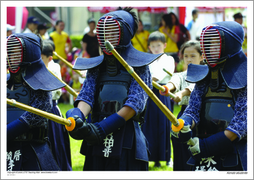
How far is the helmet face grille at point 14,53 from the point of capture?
3375 mm

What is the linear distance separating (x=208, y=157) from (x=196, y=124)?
0.29 meters

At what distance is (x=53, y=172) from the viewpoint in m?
3.39

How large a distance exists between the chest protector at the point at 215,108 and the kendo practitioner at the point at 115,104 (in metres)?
0.53

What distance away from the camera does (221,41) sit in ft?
9.68

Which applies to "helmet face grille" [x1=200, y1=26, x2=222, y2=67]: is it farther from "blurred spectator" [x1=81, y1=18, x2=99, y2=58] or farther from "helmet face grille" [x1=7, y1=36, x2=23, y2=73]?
"blurred spectator" [x1=81, y1=18, x2=99, y2=58]

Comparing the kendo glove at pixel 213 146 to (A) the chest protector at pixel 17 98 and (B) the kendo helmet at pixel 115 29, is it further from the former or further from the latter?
→ (A) the chest protector at pixel 17 98

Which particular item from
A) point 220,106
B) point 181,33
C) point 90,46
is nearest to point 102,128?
point 220,106

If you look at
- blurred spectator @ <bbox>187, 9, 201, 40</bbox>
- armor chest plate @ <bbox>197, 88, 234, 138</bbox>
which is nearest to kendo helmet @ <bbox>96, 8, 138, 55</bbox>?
armor chest plate @ <bbox>197, 88, 234, 138</bbox>

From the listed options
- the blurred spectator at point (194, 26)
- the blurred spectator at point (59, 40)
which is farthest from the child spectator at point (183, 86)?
the blurred spectator at point (59, 40)

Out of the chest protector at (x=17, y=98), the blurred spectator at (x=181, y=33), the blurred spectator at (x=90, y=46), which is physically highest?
the blurred spectator at (x=181, y=33)

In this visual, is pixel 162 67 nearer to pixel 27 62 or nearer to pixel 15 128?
pixel 27 62

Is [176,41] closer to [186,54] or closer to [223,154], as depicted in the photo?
[186,54]

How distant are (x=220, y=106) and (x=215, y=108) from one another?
→ 0.04 metres

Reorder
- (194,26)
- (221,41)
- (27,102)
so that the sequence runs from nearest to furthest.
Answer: (221,41), (27,102), (194,26)
